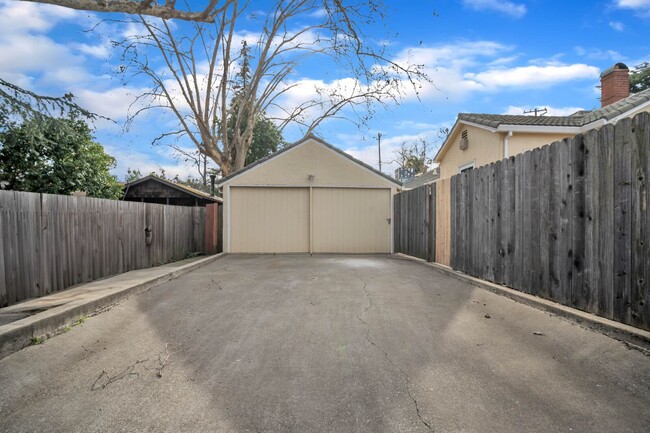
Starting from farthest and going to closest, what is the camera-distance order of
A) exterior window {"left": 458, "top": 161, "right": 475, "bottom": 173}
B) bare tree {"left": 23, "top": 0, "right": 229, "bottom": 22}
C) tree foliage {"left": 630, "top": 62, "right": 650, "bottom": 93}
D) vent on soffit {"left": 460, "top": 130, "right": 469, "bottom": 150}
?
tree foliage {"left": 630, "top": 62, "right": 650, "bottom": 93} → vent on soffit {"left": 460, "top": 130, "right": 469, "bottom": 150} → exterior window {"left": 458, "top": 161, "right": 475, "bottom": 173} → bare tree {"left": 23, "top": 0, "right": 229, "bottom": 22}

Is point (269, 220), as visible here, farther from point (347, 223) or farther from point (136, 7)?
point (136, 7)

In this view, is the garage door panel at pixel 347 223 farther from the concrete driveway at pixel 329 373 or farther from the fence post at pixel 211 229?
the concrete driveway at pixel 329 373

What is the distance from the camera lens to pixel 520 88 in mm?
10797

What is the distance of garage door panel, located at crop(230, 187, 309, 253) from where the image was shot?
40.9ft

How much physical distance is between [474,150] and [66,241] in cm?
1117

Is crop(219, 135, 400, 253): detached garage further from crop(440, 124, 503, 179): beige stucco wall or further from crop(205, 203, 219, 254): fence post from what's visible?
crop(440, 124, 503, 179): beige stucco wall

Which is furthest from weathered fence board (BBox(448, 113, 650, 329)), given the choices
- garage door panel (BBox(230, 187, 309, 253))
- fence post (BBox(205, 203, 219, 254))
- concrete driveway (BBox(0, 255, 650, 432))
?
fence post (BBox(205, 203, 219, 254))

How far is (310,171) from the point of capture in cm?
1254

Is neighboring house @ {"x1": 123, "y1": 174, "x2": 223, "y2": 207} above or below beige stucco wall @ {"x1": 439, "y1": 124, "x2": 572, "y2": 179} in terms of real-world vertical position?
below

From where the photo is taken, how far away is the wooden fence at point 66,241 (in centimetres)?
475

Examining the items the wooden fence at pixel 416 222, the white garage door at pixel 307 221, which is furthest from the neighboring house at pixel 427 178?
the wooden fence at pixel 416 222

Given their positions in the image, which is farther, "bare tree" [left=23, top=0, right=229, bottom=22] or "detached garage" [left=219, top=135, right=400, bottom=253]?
"detached garage" [left=219, top=135, right=400, bottom=253]

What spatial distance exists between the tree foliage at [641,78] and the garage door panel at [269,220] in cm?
3281

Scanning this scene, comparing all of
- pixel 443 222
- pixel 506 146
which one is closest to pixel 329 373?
pixel 443 222
